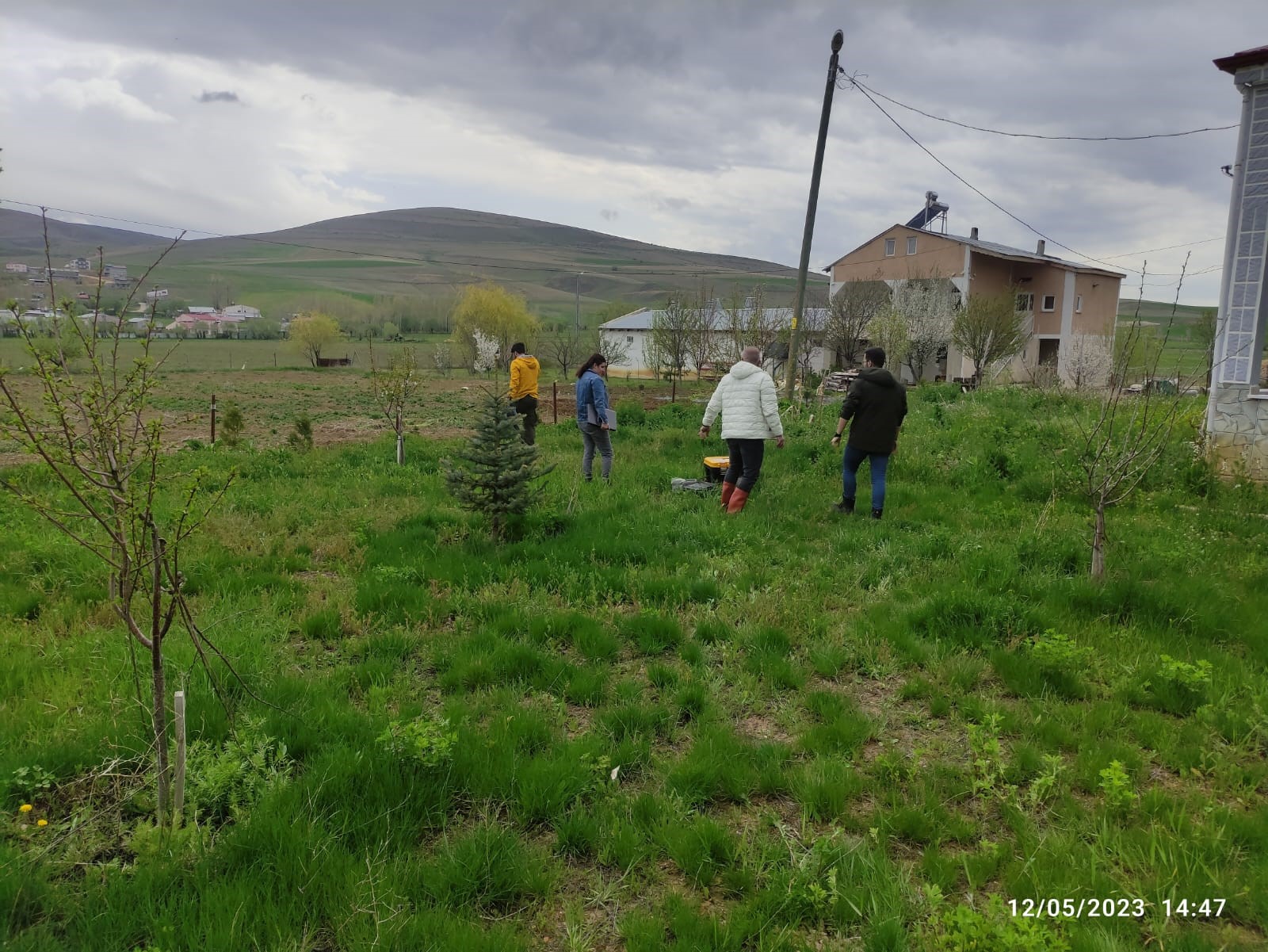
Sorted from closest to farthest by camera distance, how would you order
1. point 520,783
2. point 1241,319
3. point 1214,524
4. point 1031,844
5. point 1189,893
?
point 1189,893 < point 1031,844 < point 520,783 < point 1214,524 < point 1241,319

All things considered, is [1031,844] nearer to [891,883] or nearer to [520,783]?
[891,883]

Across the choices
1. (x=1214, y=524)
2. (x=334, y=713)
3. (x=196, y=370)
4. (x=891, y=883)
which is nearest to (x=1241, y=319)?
(x=1214, y=524)

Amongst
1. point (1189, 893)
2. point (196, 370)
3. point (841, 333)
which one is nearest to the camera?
Answer: point (1189, 893)

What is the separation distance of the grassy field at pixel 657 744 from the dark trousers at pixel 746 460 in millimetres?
973

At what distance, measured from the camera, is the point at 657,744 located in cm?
A: 378

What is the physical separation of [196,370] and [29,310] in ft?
179

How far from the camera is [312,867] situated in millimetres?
2713

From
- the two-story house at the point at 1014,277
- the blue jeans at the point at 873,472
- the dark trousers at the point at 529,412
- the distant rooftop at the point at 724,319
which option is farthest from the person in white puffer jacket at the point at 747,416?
the two-story house at the point at 1014,277

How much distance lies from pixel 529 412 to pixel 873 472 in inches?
233

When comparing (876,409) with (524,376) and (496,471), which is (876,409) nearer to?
(496,471)

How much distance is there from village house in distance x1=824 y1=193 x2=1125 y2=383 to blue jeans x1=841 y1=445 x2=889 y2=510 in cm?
3907

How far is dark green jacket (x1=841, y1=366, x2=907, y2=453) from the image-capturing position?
25.1 ft

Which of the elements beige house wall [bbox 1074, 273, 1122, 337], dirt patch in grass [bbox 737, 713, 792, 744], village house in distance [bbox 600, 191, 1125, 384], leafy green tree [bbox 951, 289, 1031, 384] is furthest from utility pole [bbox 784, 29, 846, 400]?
beige house wall [bbox 1074, 273, 1122, 337]
